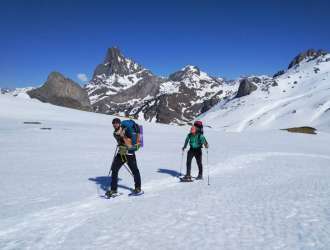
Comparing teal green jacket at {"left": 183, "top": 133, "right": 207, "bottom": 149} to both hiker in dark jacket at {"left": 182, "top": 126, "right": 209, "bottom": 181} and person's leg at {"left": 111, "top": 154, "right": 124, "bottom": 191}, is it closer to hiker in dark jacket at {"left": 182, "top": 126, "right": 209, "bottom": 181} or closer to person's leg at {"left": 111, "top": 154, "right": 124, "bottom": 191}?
hiker in dark jacket at {"left": 182, "top": 126, "right": 209, "bottom": 181}

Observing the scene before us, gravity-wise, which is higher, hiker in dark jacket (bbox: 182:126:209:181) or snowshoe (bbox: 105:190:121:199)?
hiker in dark jacket (bbox: 182:126:209:181)

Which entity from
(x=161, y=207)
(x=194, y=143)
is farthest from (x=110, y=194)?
(x=194, y=143)

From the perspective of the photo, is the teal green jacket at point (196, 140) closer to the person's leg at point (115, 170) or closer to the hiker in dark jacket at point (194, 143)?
the hiker in dark jacket at point (194, 143)

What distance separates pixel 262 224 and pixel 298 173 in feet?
31.4

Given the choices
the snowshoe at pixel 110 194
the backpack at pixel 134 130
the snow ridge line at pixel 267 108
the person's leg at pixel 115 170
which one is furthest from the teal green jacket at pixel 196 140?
the snow ridge line at pixel 267 108

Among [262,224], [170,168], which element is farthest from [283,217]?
[170,168]

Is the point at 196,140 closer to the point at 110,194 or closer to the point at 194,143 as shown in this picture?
the point at 194,143

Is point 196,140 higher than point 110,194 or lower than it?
higher

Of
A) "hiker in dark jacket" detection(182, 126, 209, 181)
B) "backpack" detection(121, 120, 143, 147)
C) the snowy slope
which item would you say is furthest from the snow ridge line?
"backpack" detection(121, 120, 143, 147)

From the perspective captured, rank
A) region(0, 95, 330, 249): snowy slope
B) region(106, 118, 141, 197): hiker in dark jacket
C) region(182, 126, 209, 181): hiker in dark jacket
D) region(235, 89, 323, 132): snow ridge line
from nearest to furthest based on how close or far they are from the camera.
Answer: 1. region(0, 95, 330, 249): snowy slope
2. region(106, 118, 141, 197): hiker in dark jacket
3. region(182, 126, 209, 181): hiker in dark jacket
4. region(235, 89, 323, 132): snow ridge line

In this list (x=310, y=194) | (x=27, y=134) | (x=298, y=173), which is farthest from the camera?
(x=27, y=134)

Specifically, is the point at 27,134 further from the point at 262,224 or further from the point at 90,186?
the point at 262,224

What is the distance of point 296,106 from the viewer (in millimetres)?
153125

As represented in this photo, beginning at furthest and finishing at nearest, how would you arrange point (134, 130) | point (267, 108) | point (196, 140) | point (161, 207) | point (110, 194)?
point (267, 108) → point (196, 140) → point (134, 130) → point (110, 194) → point (161, 207)
